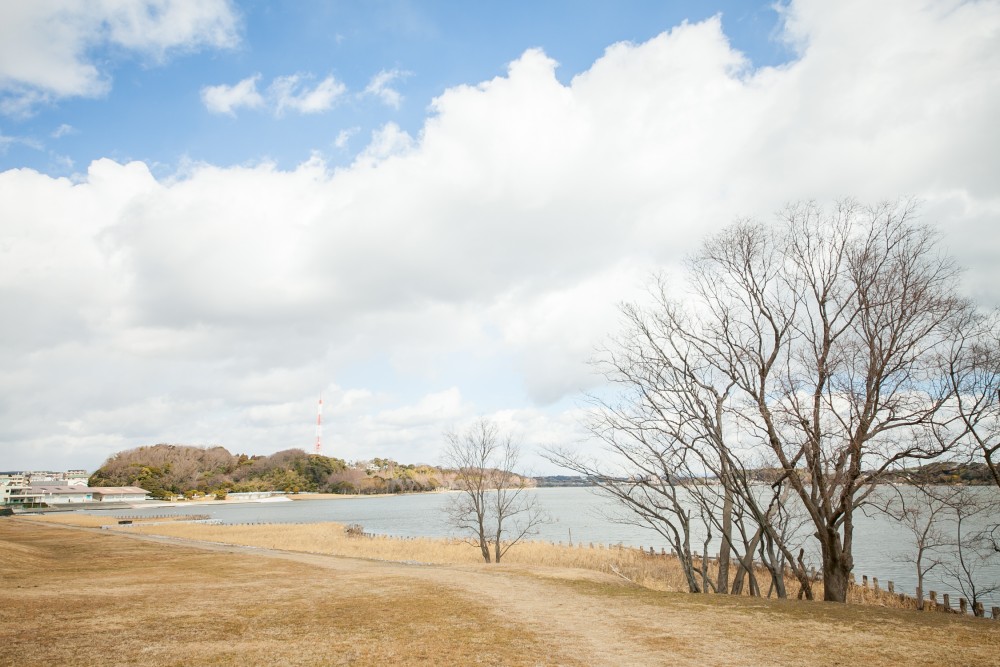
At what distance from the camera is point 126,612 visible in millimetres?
12266

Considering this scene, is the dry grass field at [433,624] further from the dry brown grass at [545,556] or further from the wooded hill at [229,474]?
the wooded hill at [229,474]

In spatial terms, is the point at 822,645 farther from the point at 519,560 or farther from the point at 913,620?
the point at 519,560

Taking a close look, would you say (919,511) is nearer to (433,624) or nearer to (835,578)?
(835,578)

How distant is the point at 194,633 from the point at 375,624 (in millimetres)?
3239

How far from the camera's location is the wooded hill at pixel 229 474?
474 ft

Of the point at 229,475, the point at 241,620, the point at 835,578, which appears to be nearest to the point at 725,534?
the point at 835,578

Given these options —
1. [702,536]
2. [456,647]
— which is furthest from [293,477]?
[456,647]

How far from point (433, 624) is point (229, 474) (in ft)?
623

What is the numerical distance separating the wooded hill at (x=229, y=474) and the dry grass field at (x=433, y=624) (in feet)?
475

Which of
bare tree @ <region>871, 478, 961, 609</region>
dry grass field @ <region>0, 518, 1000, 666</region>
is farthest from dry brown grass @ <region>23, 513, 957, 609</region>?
dry grass field @ <region>0, 518, 1000, 666</region>

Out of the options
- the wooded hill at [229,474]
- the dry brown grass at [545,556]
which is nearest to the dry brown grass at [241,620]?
the dry brown grass at [545,556]

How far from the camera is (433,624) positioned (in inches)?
449

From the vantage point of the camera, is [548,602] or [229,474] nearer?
[548,602]

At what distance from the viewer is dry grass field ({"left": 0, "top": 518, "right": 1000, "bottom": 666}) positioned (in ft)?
29.3
